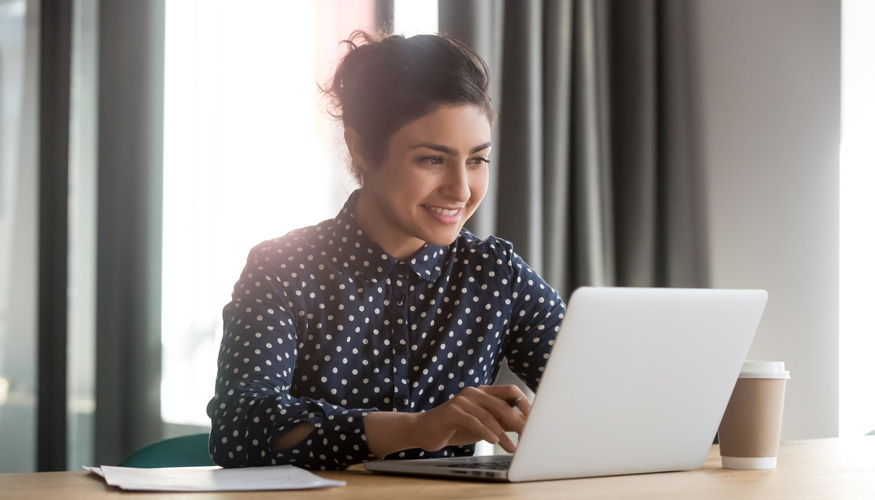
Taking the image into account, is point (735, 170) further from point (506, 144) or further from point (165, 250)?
point (165, 250)

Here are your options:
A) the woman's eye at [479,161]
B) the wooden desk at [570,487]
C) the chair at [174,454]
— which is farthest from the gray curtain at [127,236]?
the wooden desk at [570,487]

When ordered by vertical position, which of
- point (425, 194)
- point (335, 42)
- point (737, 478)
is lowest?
point (737, 478)

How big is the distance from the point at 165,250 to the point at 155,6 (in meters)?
0.64

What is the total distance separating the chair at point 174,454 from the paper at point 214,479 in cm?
55

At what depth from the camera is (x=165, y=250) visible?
7.72 ft

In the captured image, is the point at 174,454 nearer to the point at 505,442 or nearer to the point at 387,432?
the point at 387,432

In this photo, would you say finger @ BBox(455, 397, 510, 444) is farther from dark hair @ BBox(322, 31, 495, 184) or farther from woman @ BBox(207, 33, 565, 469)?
dark hair @ BBox(322, 31, 495, 184)

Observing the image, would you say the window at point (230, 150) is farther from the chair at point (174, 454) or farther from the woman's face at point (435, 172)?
the woman's face at point (435, 172)

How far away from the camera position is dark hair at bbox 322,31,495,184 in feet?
4.85

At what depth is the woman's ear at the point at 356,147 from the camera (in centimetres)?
157

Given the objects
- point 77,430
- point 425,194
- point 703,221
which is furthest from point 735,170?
point 77,430

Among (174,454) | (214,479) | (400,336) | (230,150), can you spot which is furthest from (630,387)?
(230,150)

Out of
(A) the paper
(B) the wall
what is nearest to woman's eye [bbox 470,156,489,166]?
(A) the paper

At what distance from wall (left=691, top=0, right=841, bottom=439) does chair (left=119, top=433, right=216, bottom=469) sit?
1.47 m
